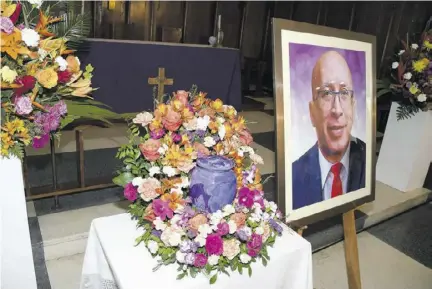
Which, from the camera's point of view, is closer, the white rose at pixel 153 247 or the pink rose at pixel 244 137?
the white rose at pixel 153 247

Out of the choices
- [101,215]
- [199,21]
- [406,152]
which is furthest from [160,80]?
[199,21]

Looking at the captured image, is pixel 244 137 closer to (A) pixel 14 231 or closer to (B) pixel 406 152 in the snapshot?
(A) pixel 14 231

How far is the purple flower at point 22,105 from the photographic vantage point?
3.63 feet

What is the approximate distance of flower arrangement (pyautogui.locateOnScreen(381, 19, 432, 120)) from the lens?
8.80ft

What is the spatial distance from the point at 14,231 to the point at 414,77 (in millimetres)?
2841

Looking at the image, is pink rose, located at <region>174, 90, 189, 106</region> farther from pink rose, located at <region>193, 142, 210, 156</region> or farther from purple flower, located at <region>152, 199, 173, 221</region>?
purple flower, located at <region>152, 199, 173, 221</region>

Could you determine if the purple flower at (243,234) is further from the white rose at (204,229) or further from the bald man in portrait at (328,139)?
the bald man in portrait at (328,139)

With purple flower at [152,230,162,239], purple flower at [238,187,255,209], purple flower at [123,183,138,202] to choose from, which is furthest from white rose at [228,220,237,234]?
purple flower at [123,183,138,202]

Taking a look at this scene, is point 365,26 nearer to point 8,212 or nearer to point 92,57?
point 92,57

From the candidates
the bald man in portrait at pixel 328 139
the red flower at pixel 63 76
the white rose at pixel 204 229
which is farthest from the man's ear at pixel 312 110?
the red flower at pixel 63 76

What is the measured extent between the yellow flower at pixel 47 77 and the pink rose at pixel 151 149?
344mm

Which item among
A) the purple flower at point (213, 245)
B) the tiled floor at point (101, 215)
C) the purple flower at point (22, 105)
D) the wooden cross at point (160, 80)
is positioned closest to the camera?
the purple flower at point (213, 245)

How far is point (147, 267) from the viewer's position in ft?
3.48

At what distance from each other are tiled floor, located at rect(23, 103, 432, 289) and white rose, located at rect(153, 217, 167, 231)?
100cm
